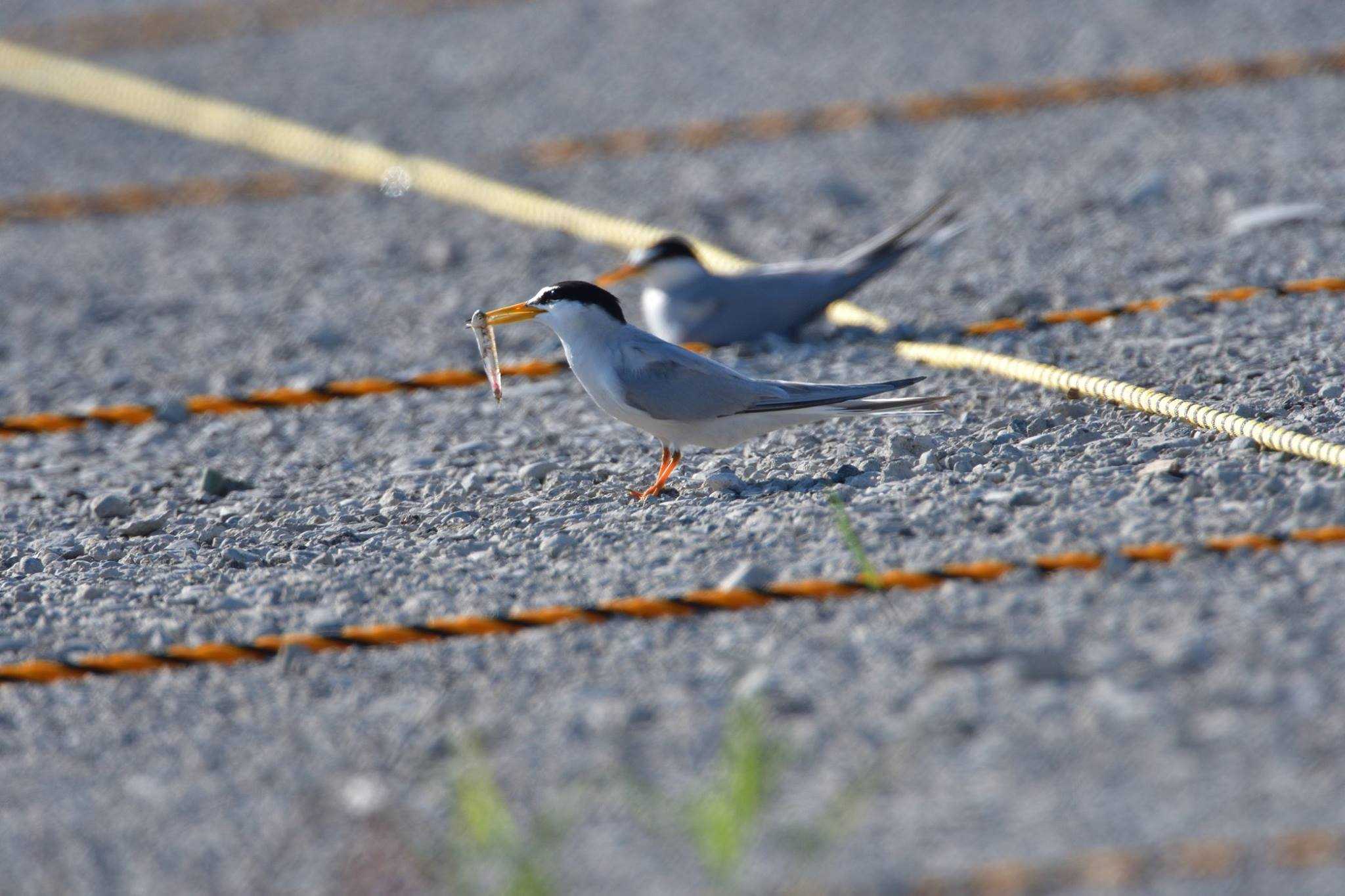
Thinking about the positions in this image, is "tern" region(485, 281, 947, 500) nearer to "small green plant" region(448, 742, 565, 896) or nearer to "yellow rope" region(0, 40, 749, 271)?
"small green plant" region(448, 742, 565, 896)

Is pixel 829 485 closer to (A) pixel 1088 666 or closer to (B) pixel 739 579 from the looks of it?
(B) pixel 739 579

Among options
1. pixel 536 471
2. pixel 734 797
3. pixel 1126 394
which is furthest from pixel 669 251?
pixel 734 797

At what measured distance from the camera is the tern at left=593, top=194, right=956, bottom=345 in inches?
193

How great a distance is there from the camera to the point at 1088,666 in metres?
2.62

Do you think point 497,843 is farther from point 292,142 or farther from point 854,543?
point 292,142

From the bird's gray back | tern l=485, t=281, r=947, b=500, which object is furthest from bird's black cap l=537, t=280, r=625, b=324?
the bird's gray back

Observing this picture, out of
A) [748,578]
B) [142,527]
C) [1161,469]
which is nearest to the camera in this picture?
[748,578]

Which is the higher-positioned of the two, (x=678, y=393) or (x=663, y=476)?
(x=678, y=393)

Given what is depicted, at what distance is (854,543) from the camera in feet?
10.3

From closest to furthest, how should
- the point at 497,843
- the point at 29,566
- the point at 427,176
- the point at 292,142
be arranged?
the point at 497,843
the point at 29,566
the point at 427,176
the point at 292,142

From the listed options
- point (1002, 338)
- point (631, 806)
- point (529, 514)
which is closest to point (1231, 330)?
point (1002, 338)

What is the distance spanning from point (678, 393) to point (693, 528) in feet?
1.29

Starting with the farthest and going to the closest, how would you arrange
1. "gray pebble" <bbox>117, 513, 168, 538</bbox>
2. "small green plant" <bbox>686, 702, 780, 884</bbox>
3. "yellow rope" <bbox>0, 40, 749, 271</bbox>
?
"yellow rope" <bbox>0, 40, 749, 271</bbox>, "gray pebble" <bbox>117, 513, 168, 538</bbox>, "small green plant" <bbox>686, 702, 780, 884</bbox>

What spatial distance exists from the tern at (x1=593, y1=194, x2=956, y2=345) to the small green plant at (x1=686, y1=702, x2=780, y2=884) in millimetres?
2418
